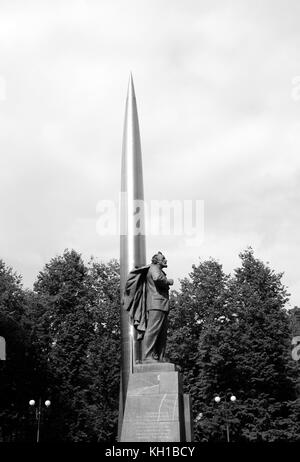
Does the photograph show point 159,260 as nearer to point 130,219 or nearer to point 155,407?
point 155,407

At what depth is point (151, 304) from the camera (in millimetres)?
12664

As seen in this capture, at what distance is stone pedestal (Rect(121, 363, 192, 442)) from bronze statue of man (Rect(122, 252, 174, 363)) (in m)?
0.53

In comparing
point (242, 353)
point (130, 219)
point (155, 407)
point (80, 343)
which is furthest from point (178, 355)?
point (155, 407)

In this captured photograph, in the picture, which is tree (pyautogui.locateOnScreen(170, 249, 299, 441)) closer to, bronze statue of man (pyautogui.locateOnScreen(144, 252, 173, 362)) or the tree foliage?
the tree foliage

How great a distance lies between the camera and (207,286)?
42.4 metres

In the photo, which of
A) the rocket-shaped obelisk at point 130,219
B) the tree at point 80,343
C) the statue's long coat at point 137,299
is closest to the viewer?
the statue's long coat at point 137,299

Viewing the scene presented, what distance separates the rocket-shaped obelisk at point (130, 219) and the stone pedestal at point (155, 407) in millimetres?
14073

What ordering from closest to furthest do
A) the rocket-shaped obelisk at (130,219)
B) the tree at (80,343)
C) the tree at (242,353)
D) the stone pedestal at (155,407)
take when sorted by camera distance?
the stone pedestal at (155,407), the rocket-shaped obelisk at (130,219), the tree at (242,353), the tree at (80,343)

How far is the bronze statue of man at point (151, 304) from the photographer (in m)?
12.5

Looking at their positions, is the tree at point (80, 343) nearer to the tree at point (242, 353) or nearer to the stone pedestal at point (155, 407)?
the tree at point (242, 353)

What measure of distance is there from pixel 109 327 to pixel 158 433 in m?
31.9

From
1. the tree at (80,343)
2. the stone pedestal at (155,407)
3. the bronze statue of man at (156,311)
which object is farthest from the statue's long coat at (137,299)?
the tree at (80,343)

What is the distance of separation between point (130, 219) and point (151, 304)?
15.8 meters

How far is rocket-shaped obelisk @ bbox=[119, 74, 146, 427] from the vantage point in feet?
89.5
